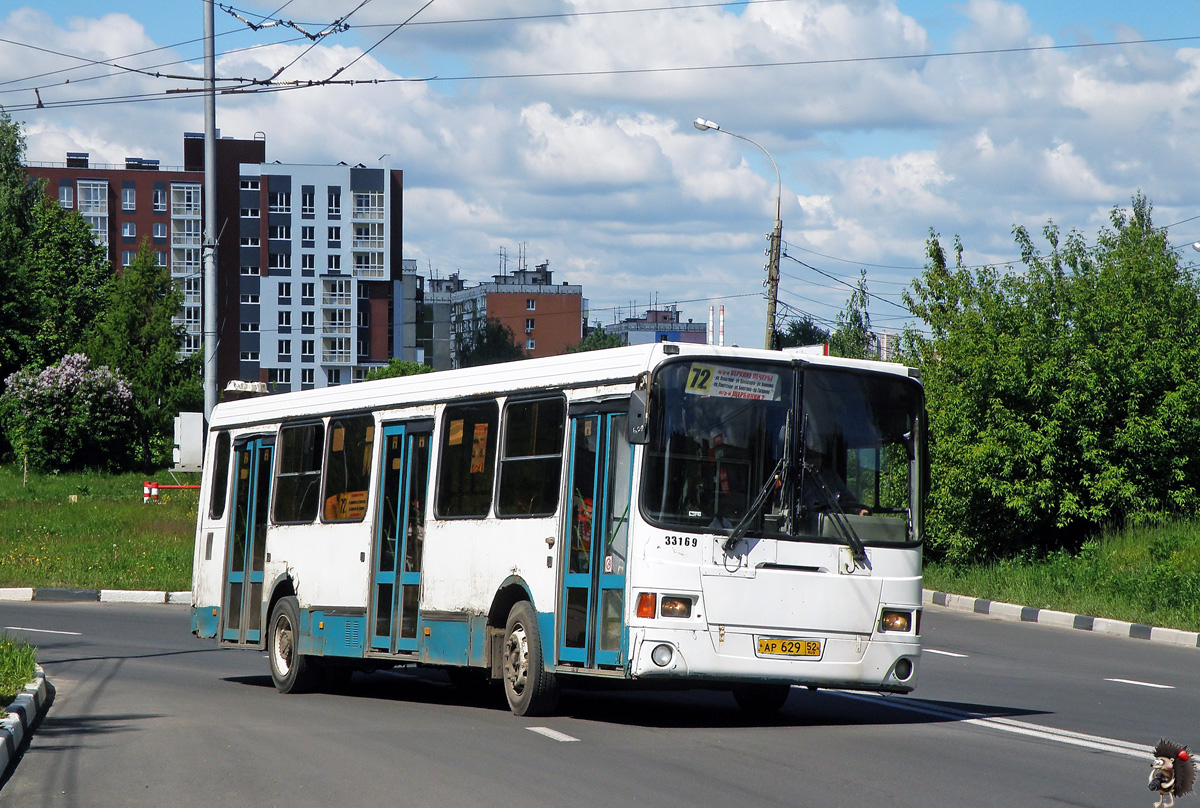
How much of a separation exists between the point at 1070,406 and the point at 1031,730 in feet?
50.3

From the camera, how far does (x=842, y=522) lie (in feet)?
32.2

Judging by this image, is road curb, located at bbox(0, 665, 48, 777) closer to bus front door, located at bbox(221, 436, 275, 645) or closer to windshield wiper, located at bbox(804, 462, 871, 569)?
bus front door, located at bbox(221, 436, 275, 645)

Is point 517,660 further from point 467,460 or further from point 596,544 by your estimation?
point 467,460

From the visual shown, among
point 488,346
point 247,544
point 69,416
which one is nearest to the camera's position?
point 247,544

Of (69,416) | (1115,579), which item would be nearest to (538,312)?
(69,416)

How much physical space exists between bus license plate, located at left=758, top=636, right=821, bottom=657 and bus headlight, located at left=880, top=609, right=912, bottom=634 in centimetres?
54

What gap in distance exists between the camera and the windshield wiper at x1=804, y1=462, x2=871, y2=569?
32.0 ft

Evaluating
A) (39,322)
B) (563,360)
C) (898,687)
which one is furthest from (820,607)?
(39,322)

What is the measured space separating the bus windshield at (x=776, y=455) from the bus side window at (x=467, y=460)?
7.57 ft

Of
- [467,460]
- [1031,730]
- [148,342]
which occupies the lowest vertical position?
[1031,730]

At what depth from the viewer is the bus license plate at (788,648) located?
31.1ft

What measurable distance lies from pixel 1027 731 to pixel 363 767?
4502 mm

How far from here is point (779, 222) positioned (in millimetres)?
32562

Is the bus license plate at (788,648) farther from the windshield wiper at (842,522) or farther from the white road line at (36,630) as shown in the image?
the white road line at (36,630)
